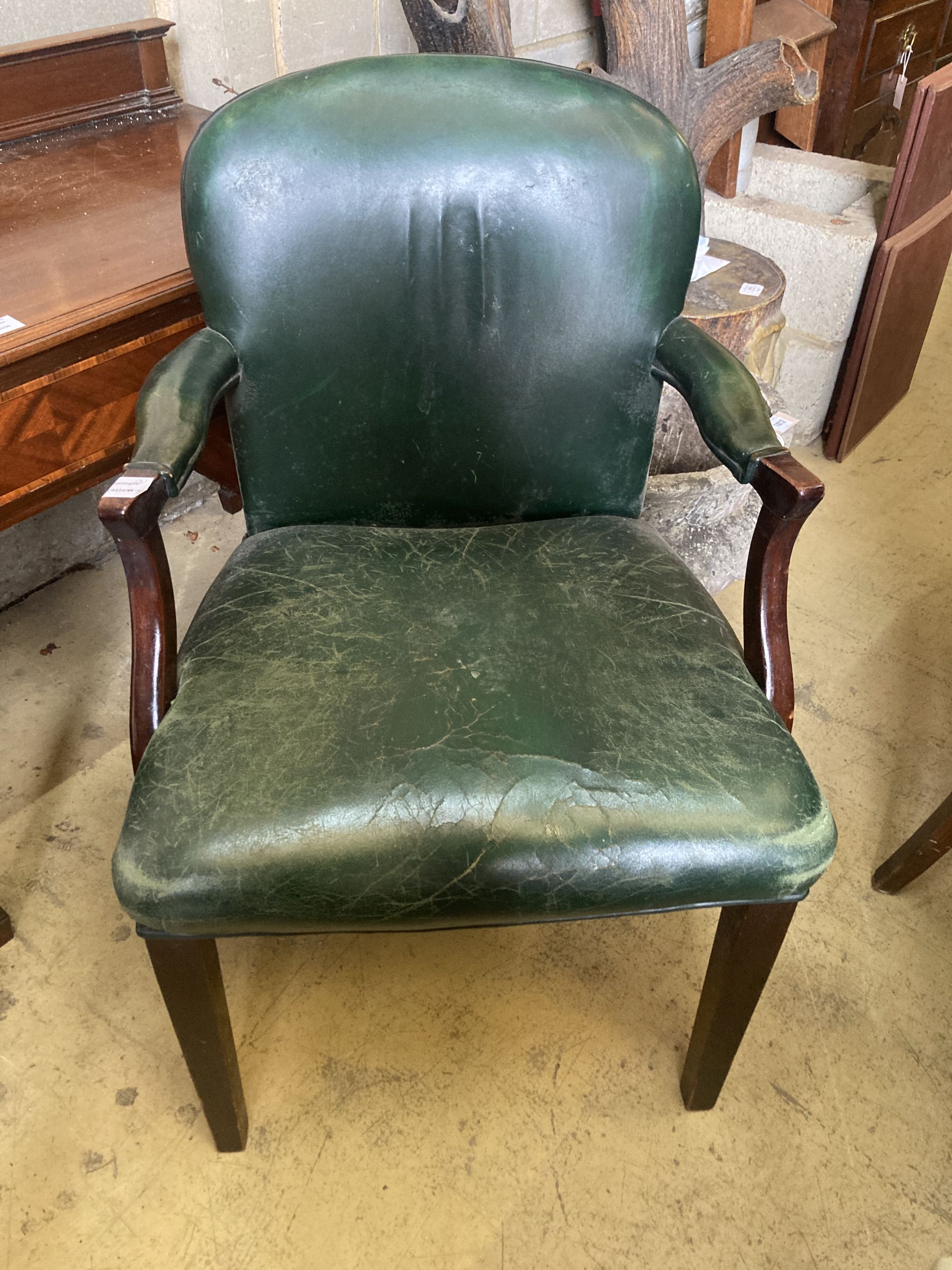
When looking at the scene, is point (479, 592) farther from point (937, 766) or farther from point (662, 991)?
point (937, 766)

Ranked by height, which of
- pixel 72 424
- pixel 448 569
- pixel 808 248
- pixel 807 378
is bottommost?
pixel 807 378

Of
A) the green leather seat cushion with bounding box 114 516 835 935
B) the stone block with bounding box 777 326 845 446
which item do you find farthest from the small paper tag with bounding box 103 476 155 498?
the stone block with bounding box 777 326 845 446

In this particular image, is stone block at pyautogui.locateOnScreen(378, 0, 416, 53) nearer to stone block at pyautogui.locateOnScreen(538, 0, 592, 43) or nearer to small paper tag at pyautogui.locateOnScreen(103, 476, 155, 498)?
stone block at pyautogui.locateOnScreen(538, 0, 592, 43)

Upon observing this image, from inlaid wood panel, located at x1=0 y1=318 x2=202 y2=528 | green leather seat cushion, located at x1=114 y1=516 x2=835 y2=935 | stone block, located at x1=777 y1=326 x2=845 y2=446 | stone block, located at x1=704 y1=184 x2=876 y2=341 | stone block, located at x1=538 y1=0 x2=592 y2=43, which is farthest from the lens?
stone block, located at x1=777 y1=326 x2=845 y2=446

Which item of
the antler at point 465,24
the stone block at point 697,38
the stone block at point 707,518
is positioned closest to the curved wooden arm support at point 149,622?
the stone block at point 707,518

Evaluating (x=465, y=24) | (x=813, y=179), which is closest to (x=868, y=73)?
(x=813, y=179)

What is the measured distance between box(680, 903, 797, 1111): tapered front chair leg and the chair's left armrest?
0.20 meters

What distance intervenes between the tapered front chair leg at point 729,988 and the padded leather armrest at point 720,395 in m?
0.44

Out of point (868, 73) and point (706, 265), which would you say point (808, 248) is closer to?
point (706, 265)

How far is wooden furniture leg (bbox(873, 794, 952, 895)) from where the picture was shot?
1.40 meters

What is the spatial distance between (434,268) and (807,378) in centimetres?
153

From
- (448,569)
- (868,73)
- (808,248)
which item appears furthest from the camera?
(868,73)

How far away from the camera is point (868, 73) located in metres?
3.38

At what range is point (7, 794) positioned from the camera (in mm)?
1601
